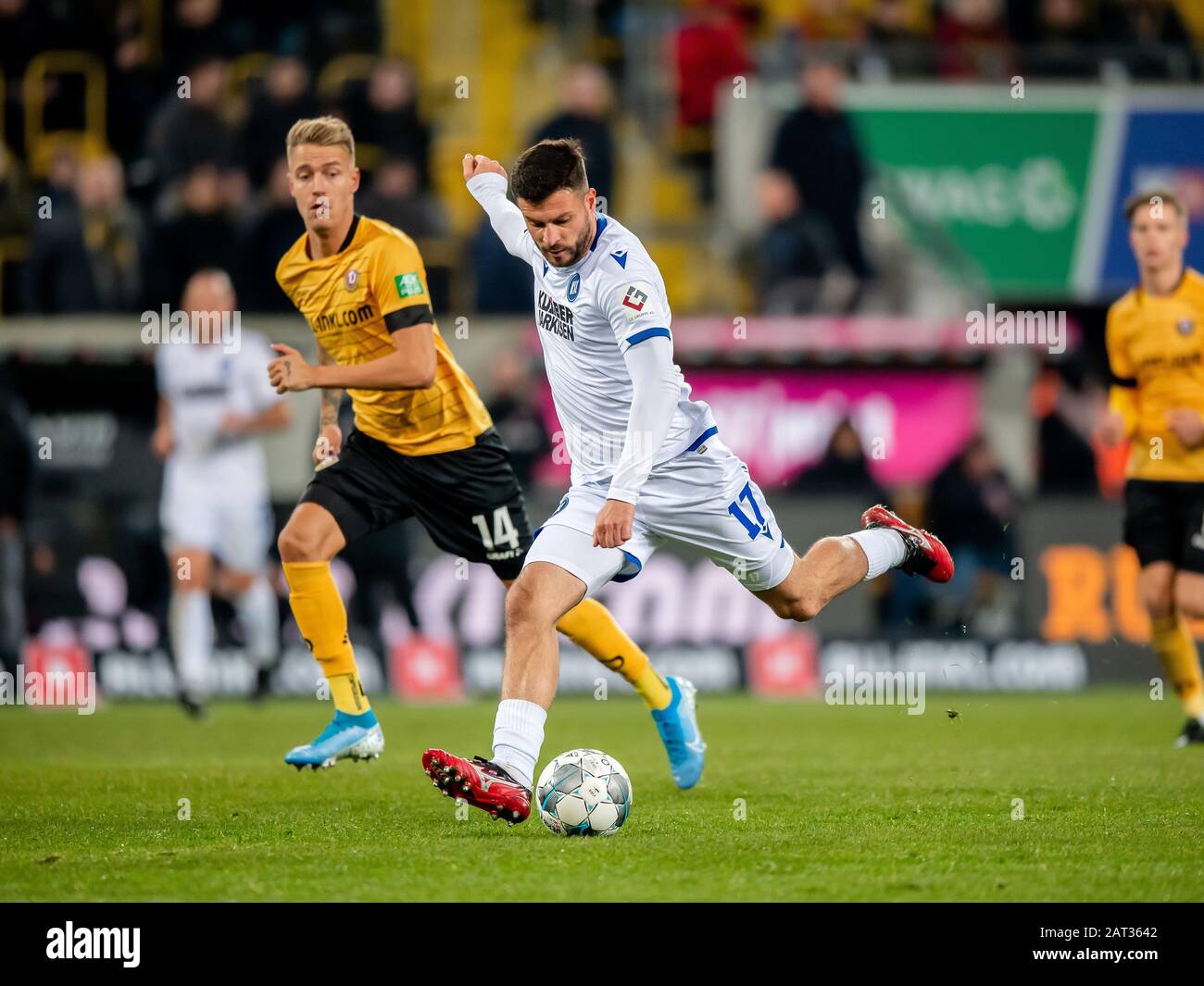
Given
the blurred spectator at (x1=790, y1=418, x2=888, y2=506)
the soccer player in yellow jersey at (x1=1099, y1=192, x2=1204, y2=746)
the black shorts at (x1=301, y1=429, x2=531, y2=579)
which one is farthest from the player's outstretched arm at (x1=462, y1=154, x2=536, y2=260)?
the blurred spectator at (x1=790, y1=418, x2=888, y2=506)

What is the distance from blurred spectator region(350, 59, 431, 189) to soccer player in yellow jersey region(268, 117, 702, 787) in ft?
28.4

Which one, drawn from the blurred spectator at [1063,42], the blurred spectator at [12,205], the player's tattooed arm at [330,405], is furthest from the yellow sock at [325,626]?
the blurred spectator at [1063,42]

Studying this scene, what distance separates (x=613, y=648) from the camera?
839 cm

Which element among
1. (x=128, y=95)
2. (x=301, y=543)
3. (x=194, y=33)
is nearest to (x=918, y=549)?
(x=301, y=543)

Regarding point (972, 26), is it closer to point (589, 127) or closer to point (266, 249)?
point (589, 127)

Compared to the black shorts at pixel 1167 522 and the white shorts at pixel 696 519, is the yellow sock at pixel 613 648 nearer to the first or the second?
the white shorts at pixel 696 519

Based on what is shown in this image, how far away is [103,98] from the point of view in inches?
715

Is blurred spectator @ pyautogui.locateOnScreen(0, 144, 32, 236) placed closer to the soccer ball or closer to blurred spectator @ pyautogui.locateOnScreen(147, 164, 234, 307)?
blurred spectator @ pyautogui.locateOnScreen(147, 164, 234, 307)

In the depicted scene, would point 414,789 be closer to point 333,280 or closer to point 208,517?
point 333,280

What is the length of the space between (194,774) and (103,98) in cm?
1091

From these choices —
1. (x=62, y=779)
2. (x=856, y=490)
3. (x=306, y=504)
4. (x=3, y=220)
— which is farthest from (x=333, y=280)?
(x=3, y=220)

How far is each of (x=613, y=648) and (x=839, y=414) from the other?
7.91m

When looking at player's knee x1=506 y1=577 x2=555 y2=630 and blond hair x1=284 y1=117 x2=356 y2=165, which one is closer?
player's knee x1=506 y1=577 x2=555 y2=630

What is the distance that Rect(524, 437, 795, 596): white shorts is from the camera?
742 centimetres
